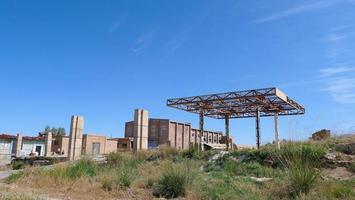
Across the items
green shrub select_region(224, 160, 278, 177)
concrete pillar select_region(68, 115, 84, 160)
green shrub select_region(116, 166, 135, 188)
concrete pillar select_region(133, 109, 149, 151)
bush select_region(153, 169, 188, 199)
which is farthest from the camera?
concrete pillar select_region(68, 115, 84, 160)

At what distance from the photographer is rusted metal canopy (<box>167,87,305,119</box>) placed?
2136 centimetres

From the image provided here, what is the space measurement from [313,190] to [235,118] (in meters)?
25.5

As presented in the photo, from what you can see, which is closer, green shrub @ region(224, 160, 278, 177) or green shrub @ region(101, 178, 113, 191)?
green shrub @ region(101, 178, 113, 191)

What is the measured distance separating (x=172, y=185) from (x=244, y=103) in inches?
691

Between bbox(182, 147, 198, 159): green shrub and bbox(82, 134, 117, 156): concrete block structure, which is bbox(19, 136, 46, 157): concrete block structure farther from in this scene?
bbox(182, 147, 198, 159): green shrub

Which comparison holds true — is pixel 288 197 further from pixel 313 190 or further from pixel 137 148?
pixel 137 148

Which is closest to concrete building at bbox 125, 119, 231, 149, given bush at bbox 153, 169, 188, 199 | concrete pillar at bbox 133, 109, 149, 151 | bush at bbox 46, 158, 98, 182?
concrete pillar at bbox 133, 109, 149, 151

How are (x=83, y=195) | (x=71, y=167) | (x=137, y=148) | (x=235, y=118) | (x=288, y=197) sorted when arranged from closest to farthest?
(x=288, y=197)
(x=83, y=195)
(x=71, y=167)
(x=137, y=148)
(x=235, y=118)

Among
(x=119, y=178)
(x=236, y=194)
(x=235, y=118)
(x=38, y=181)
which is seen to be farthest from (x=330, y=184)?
(x=235, y=118)

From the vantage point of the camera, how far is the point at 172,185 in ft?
25.4

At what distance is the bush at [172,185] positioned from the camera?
25.0 feet

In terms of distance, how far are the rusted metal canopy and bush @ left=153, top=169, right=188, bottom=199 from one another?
14.0 m

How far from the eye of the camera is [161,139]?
44219mm

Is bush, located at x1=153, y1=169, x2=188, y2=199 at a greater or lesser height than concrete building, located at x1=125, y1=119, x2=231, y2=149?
lesser
